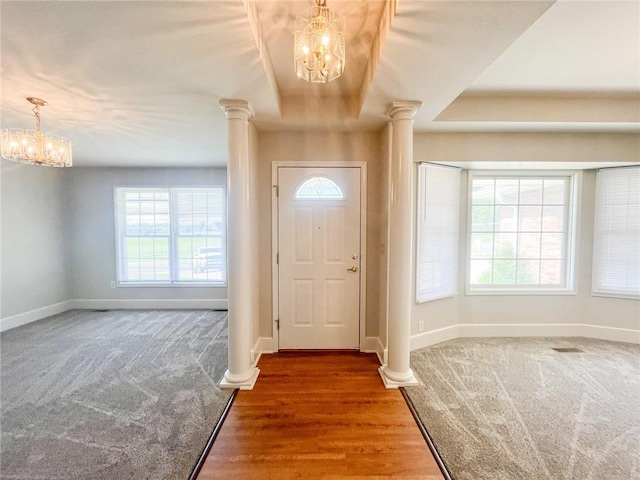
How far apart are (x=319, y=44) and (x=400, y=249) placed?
170 centimetres

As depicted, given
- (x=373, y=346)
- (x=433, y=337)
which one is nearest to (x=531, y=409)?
(x=433, y=337)

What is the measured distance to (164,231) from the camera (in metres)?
4.80

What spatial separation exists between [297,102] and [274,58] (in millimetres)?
603

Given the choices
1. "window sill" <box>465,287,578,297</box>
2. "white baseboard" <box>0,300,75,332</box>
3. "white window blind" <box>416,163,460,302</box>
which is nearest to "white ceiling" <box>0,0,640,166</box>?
"white window blind" <box>416,163,460,302</box>

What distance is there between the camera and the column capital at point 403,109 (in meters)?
2.29

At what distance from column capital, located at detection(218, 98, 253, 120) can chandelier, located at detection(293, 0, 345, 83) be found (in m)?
0.98

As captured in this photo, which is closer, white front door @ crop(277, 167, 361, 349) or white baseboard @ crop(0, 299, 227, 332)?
white front door @ crop(277, 167, 361, 349)

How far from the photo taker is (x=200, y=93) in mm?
2174

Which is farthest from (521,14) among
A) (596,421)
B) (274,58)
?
(596,421)

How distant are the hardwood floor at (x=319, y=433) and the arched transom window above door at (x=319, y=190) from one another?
5.93ft


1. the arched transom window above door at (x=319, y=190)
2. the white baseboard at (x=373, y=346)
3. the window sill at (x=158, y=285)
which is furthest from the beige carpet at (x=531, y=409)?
the window sill at (x=158, y=285)

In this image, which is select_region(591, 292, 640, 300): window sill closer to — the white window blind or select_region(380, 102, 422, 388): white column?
the white window blind

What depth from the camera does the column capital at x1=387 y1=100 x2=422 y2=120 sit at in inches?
90.4

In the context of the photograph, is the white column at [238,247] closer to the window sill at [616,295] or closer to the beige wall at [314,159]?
the beige wall at [314,159]
